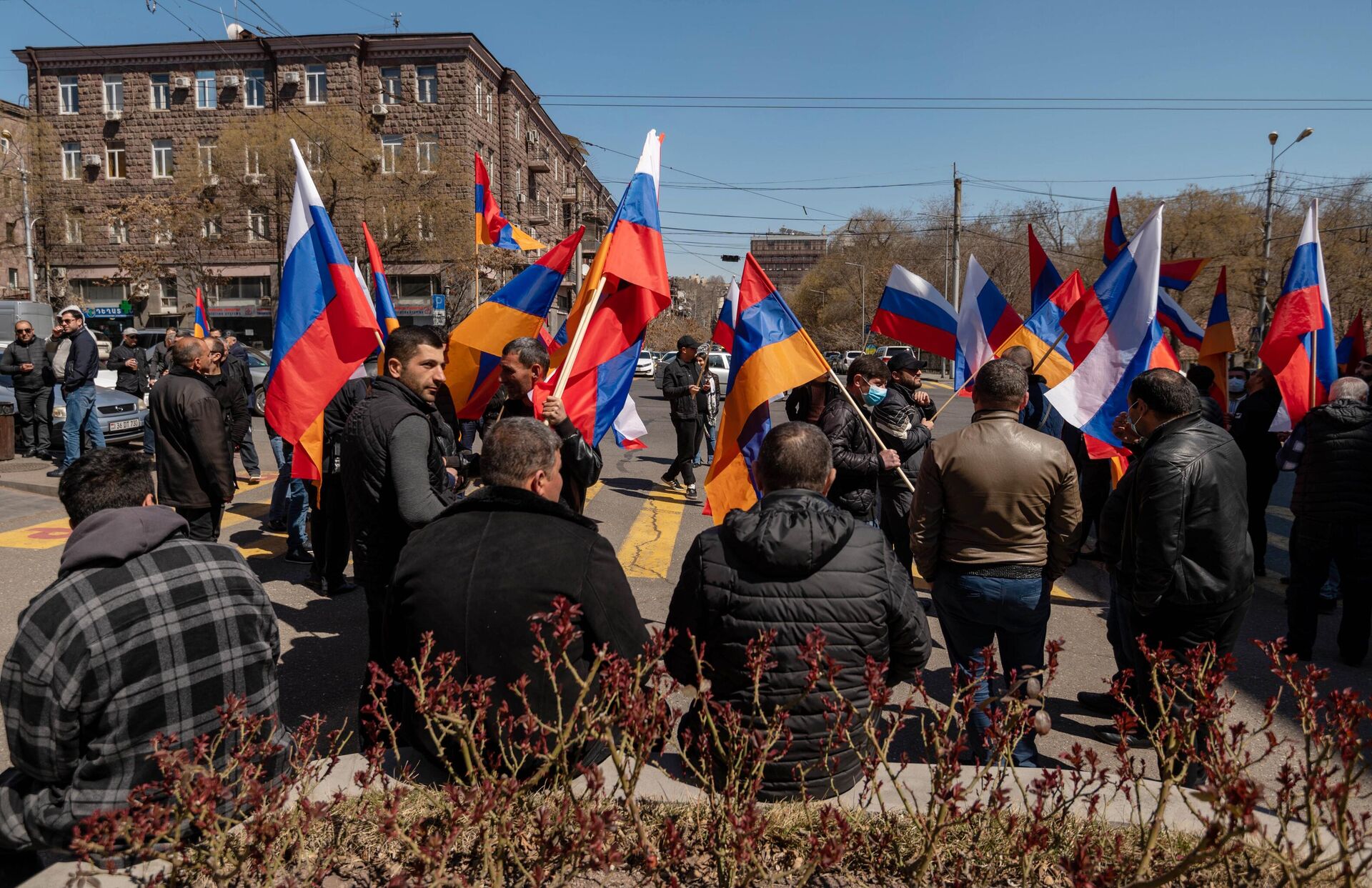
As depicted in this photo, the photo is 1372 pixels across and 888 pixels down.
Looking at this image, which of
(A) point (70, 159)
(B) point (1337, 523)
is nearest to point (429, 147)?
(A) point (70, 159)

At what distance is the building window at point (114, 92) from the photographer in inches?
1705

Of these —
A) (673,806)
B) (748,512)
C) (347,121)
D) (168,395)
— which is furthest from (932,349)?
(347,121)

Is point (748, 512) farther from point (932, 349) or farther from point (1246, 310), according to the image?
point (1246, 310)

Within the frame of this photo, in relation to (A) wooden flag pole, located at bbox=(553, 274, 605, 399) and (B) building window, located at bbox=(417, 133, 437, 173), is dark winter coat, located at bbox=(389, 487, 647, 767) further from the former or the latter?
(B) building window, located at bbox=(417, 133, 437, 173)

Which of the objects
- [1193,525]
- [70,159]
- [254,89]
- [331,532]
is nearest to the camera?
[1193,525]

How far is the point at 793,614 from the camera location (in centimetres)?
270

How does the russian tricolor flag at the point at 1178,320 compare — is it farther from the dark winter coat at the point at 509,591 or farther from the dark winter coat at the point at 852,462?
the dark winter coat at the point at 509,591

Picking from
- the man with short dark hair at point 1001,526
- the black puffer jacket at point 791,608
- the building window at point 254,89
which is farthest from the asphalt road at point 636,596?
the building window at point 254,89

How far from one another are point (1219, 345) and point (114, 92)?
166ft

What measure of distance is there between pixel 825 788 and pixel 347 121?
1454 inches

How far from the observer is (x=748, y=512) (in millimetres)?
2828

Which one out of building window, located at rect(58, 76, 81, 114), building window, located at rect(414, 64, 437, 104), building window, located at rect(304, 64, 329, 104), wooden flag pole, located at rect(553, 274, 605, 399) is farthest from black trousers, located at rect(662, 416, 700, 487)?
building window, located at rect(58, 76, 81, 114)

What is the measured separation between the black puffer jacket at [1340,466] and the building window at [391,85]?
1713 inches

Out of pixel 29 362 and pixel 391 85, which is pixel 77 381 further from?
pixel 391 85
